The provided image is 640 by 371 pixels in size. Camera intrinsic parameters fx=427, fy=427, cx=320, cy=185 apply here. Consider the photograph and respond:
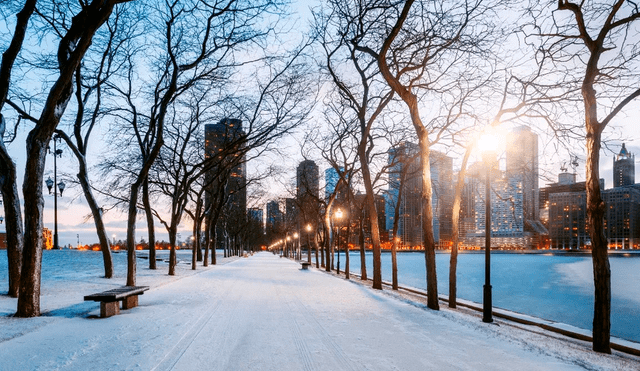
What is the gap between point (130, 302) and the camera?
10125mm

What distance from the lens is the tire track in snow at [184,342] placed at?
5.55 meters

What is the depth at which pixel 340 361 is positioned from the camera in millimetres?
5809

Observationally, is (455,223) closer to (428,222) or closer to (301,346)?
(428,222)

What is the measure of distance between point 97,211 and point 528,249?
Answer: 170112 mm

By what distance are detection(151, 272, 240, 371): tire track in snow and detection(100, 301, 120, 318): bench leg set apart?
1845 millimetres

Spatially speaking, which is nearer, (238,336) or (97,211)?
(238,336)

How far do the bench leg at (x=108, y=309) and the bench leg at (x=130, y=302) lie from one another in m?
0.64

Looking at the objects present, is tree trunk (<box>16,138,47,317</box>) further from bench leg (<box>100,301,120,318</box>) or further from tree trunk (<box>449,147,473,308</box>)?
tree trunk (<box>449,147,473,308</box>)

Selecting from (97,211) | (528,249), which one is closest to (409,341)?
(97,211)

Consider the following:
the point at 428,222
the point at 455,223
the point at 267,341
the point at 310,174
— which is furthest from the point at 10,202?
the point at 310,174

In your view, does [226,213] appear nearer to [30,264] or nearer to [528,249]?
[30,264]

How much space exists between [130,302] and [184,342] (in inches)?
163

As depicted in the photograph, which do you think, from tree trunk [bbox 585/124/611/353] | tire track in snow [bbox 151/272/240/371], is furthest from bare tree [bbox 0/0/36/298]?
tree trunk [bbox 585/124/611/353]

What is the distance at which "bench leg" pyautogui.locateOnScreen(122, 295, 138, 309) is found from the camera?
9.91m
